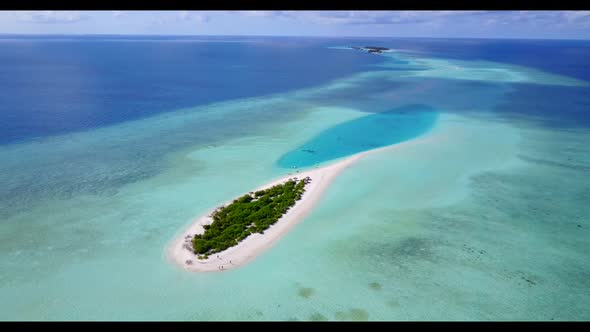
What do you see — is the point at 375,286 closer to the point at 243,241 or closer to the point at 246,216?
the point at 243,241

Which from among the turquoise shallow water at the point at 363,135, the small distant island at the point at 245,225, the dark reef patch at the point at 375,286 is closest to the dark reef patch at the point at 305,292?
the dark reef patch at the point at 375,286

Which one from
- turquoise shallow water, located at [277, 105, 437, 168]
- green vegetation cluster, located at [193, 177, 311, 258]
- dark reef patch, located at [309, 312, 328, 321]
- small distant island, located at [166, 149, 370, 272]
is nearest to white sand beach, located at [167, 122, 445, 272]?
small distant island, located at [166, 149, 370, 272]

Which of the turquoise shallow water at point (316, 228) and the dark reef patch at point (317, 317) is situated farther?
the turquoise shallow water at point (316, 228)

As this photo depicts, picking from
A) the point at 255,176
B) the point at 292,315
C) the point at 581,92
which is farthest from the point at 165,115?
the point at 581,92

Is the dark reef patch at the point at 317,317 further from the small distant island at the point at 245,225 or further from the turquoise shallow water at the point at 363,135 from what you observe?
the turquoise shallow water at the point at 363,135

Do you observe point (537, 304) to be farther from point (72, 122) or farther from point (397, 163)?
point (72, 122)

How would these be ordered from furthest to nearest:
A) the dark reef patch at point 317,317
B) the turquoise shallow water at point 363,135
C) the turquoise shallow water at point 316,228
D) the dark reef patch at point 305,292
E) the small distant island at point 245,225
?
1. the turquoise shallow water at point 363,135
2. the small distant island at point 245,225
3. the dark reef patch at point 305,292
4. the turquoise shallow water at point 316,228
5. the dark reef patch at point 317,317

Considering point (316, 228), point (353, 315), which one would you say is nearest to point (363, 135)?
point (316, 228)
